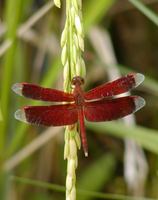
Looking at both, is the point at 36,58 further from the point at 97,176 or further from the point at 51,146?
the point at 97,176

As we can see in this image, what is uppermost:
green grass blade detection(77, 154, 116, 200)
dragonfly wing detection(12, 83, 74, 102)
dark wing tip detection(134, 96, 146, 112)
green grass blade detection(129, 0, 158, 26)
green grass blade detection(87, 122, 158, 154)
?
green grass blade detection(129, 0, 158, 26)

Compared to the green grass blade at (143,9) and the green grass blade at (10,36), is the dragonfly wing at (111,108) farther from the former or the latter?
the green grass blade at (10,36)

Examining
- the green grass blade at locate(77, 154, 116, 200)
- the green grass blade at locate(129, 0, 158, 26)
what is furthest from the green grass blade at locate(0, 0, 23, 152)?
the green grass blade at locate(77, 154, 116, 200)

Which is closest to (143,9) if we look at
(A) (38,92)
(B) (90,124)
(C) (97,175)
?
(A) (38,92)

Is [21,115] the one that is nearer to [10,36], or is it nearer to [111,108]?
[111,108]

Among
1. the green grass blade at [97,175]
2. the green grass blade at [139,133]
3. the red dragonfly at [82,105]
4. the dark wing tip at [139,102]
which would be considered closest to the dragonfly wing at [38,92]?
the red dragonfly at [82,105]

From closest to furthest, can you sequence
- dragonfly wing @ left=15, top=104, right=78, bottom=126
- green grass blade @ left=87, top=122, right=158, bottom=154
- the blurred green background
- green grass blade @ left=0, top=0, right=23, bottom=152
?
1. dragonfly wing @ left=15, top=104, right=78, bottom=126
2. green grass blade @ left=0, top=0, right=23, bottom=152
3. green grass blade @ left=87, top=122, right=158, bottom=154
4. the blurred green background

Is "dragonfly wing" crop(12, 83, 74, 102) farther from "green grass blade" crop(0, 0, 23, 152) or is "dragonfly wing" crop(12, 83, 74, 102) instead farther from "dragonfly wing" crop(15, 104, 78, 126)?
"green grass blade" crop(0, 0, 23, 152)

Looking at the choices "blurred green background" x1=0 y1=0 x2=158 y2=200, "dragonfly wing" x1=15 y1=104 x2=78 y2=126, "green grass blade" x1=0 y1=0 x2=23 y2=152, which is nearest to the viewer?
"dragonfly wing" x1=15 y1=104 x2=78 y2=126
